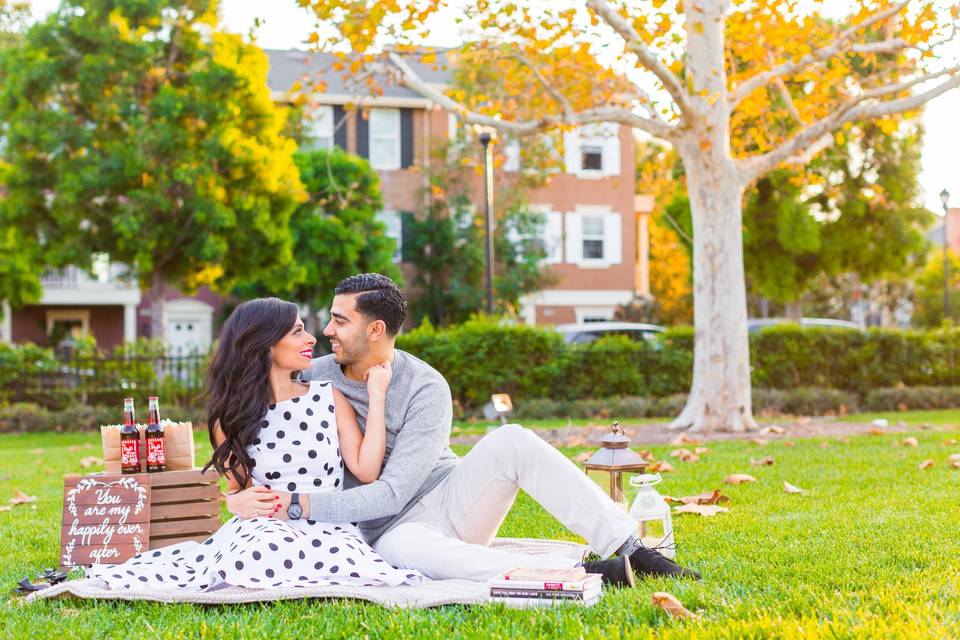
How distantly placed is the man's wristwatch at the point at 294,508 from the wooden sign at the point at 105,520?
1.10 meters

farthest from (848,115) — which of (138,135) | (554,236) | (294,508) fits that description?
(554,236)

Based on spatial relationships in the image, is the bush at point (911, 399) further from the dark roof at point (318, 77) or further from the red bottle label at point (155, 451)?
the dark roof at point (318, 77)

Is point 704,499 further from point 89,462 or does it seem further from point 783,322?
point 783,322

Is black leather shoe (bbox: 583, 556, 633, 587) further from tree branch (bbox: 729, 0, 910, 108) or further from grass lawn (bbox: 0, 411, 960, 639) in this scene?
tree branch (bbox: 729, 0, 910, 108)

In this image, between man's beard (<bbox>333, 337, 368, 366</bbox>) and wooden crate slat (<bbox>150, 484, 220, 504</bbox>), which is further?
wooden crate slat (<bbox>150, 484, 220, 504</bbox>)

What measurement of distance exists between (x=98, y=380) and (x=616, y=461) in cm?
1306

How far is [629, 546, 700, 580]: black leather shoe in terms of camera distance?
14.3 ft

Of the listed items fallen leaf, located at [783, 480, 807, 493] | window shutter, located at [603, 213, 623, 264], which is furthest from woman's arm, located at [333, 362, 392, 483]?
window shutter, located at [603, 213, 623, 264]

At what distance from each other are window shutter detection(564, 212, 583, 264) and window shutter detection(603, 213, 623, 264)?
Result: 2.80 ft

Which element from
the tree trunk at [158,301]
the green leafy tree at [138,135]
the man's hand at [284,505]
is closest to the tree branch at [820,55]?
the man's hand at [284,505]

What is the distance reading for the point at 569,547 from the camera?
5.13m

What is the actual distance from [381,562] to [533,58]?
32.4 feet

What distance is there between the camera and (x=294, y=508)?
4.48 m

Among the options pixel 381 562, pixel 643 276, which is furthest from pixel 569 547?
pixel 643 276
